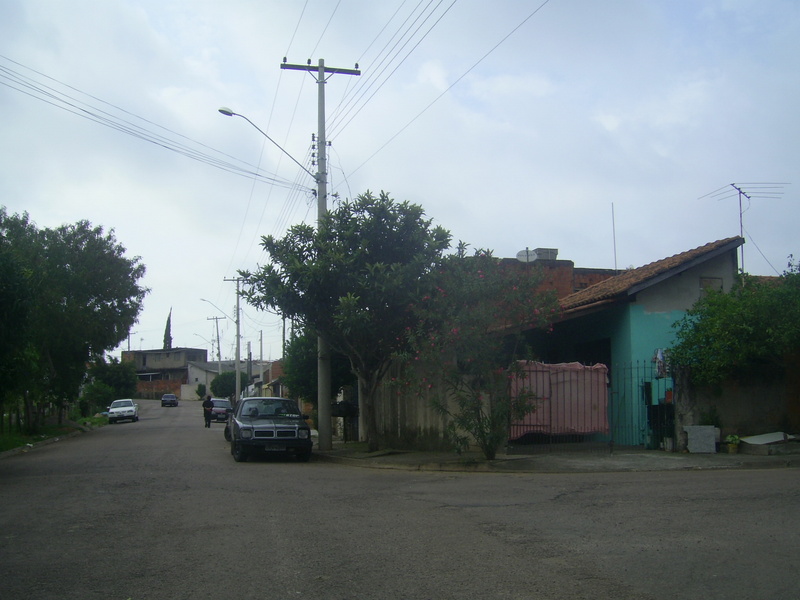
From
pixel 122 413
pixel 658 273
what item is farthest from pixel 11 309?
pixel 122 413

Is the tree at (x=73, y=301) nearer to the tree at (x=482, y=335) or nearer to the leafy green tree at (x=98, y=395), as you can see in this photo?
the tree at (x=482, y=335)

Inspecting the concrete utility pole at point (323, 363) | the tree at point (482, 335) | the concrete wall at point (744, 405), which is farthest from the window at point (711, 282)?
the concrete utility pole at point (323, 363)

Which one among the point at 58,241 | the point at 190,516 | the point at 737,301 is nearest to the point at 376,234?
the point at 737,301

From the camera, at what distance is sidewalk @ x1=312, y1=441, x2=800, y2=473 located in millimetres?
13406

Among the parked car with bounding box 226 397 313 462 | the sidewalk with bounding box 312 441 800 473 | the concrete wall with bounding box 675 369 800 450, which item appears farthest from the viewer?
the parked car with bounding box 226 397 313 462

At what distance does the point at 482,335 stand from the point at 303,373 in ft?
45.5

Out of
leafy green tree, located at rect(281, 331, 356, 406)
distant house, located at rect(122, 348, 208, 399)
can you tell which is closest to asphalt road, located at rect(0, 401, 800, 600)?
leafy green tree, located at rect(281, 331, 356, 406)

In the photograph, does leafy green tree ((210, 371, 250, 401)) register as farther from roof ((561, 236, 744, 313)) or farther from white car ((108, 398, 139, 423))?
roof ((561, 236, 744, 313))

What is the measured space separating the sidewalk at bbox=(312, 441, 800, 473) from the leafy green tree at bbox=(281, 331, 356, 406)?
854 centimetres

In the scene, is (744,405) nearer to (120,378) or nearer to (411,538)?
(411,538)

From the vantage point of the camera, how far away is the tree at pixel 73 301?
107ft

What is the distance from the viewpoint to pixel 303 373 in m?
26.9

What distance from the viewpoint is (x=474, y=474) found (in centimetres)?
1393

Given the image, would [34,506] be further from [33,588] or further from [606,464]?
[606,464]
